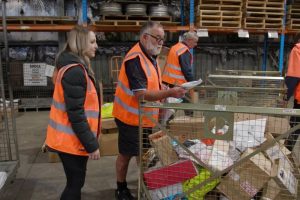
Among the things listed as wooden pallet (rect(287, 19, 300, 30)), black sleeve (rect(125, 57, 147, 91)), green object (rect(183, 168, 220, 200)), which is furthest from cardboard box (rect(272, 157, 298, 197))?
wooden pallet (rect(287, 19, 300, 30))

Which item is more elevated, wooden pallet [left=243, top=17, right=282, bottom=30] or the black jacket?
wooden pallet [left=243, top=17, right=282, bottom=30]

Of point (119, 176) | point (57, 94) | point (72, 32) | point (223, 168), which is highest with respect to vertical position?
point (72, 32)

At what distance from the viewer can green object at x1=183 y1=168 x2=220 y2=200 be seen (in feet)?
7.66

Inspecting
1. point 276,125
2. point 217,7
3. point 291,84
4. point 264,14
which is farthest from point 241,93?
point 264,14

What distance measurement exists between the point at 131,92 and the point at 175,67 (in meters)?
2.35

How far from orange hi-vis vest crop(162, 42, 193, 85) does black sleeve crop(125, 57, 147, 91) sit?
2.27 metres

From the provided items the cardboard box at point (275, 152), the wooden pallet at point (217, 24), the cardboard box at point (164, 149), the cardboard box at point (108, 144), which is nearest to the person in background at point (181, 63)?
the cardboard box at point (108, 144)

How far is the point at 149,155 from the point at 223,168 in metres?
0.70

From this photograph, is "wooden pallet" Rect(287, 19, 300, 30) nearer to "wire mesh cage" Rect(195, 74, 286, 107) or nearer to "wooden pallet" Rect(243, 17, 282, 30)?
"wooden pallet" Rect(243, 17, 282, 30)

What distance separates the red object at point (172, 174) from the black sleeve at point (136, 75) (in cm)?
74

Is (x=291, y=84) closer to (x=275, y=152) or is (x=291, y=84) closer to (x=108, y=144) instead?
(x=275, y=152)

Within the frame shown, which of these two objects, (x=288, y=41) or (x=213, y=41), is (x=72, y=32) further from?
(x=288, y=41)

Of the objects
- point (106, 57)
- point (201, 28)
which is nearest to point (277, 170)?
point (201, 28)

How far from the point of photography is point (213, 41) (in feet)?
29.3
